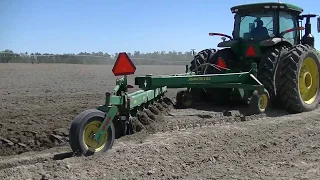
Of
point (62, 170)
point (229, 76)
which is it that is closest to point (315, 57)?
point (229, 76)

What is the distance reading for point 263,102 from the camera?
23.9 feet

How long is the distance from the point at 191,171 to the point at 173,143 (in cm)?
85

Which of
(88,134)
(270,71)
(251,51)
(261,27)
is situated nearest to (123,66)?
(88,134)

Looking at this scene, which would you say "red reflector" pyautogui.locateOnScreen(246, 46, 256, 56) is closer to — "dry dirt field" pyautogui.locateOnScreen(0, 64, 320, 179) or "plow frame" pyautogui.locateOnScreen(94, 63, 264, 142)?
"plow frame" pyautogui.locateOnScreen(94, 63, 264, 142)

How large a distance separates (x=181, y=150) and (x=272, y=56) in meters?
3.79

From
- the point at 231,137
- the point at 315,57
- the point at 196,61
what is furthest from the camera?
the point at 196,61

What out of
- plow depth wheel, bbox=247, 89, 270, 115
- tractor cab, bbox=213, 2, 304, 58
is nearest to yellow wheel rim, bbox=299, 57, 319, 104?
tractor cab, bbox=213, 2, 304, 58

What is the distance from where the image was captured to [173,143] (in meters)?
5.06

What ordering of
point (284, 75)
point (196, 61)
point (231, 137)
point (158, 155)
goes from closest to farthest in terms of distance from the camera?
point (158, 155) < point (231, 137) < point (284, 75) < point (196, 61)

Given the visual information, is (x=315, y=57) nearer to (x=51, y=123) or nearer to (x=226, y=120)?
(x=226, y=120)

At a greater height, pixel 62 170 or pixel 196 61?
pixel 196 61

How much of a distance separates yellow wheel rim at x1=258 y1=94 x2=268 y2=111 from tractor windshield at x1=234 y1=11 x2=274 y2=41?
177 cm

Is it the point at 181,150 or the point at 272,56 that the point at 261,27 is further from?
the point at 181,150

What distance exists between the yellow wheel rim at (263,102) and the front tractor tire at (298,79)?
2.35ft
